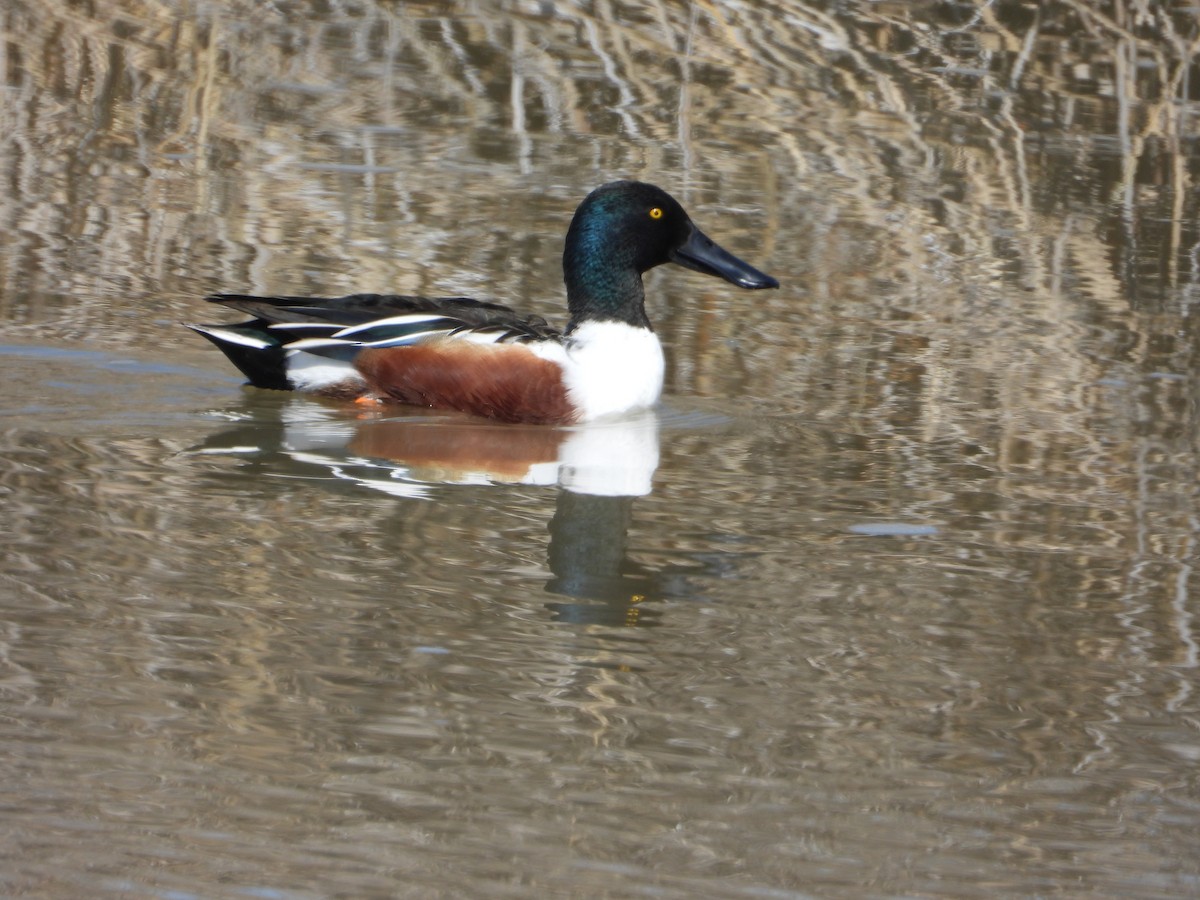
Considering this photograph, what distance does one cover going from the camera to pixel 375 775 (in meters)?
4.36

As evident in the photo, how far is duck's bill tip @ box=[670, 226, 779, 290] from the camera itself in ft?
28.0

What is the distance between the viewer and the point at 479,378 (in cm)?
792

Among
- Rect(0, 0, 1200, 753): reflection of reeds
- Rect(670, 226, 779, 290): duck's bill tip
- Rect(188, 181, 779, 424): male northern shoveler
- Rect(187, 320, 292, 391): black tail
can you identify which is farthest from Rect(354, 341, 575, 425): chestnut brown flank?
Rect(670, 226, 779, 290): duck's bill tip

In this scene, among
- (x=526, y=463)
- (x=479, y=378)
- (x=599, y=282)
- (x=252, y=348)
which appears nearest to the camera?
(x=526, y=463)

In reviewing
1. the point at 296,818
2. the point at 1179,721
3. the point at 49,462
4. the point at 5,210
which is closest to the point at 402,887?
the point at 296,818

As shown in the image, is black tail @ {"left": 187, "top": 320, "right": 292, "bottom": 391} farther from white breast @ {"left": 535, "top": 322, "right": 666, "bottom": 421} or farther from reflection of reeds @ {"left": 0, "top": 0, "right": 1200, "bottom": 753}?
white breast @ {"left": 535, "top": 322, "right": 666, "bottom": 421}

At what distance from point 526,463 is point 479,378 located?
28.8 inches

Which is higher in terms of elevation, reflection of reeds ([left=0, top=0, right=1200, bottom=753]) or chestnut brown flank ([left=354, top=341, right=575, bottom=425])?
reflection of reeds ([left=0, top=0, right=1200, bottom=753])

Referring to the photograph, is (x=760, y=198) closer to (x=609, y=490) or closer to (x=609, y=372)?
(x=609, y=372)

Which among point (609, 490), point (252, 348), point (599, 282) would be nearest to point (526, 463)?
point (609, 490)

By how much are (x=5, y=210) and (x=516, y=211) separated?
8.15 ft

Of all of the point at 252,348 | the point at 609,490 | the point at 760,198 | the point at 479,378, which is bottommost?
the point at 609,490

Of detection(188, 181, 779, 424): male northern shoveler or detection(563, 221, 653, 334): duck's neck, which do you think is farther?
detection(563, 221, 653, 334): duck's neck

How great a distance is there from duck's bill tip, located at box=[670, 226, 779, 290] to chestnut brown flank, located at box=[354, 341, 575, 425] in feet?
3.20
